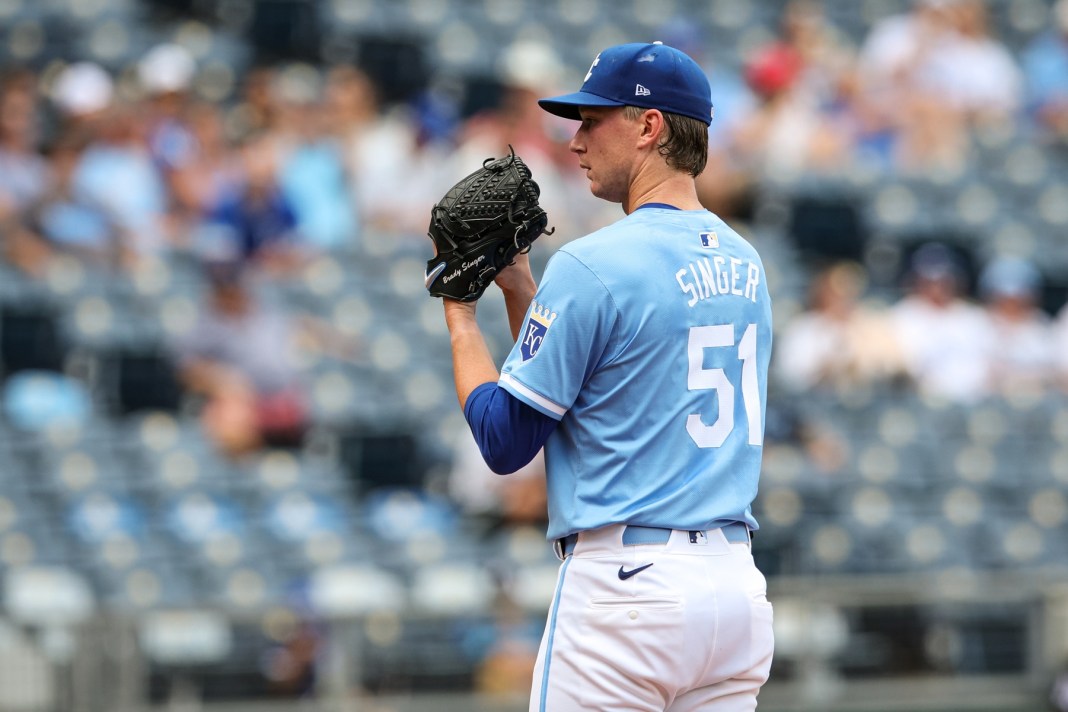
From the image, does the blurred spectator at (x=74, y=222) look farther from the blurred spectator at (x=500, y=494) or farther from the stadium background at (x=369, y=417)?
the blurred spectator at (x=500, y=494)

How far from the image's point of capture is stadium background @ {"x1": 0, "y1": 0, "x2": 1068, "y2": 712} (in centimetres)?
Result: 722

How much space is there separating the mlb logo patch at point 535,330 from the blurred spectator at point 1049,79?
1033 centimetres

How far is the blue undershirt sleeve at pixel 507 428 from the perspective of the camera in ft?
9.78

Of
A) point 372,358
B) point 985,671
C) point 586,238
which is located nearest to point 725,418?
point 586,238

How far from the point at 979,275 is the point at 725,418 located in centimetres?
844

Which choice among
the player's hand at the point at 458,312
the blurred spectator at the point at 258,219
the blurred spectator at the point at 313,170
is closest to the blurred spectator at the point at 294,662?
the blurred spectator at the point at 258,219

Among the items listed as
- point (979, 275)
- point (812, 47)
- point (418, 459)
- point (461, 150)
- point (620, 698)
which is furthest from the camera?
point (812, 47)

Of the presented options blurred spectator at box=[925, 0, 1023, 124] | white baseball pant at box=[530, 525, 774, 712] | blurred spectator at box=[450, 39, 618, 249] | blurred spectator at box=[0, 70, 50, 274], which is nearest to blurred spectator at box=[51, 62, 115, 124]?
blurred spectator at box=[0, 70, 50, 274]

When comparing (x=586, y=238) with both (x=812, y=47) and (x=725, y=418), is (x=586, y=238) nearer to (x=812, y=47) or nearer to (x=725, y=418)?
(x=725, y=418)

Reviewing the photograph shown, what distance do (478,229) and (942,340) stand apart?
24.2 ft

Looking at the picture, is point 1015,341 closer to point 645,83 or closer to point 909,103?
point 909,103

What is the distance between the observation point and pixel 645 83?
3.07 m

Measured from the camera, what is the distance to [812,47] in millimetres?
11828

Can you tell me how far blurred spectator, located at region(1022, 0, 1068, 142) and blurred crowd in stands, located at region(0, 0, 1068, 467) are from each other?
0.50 meters
